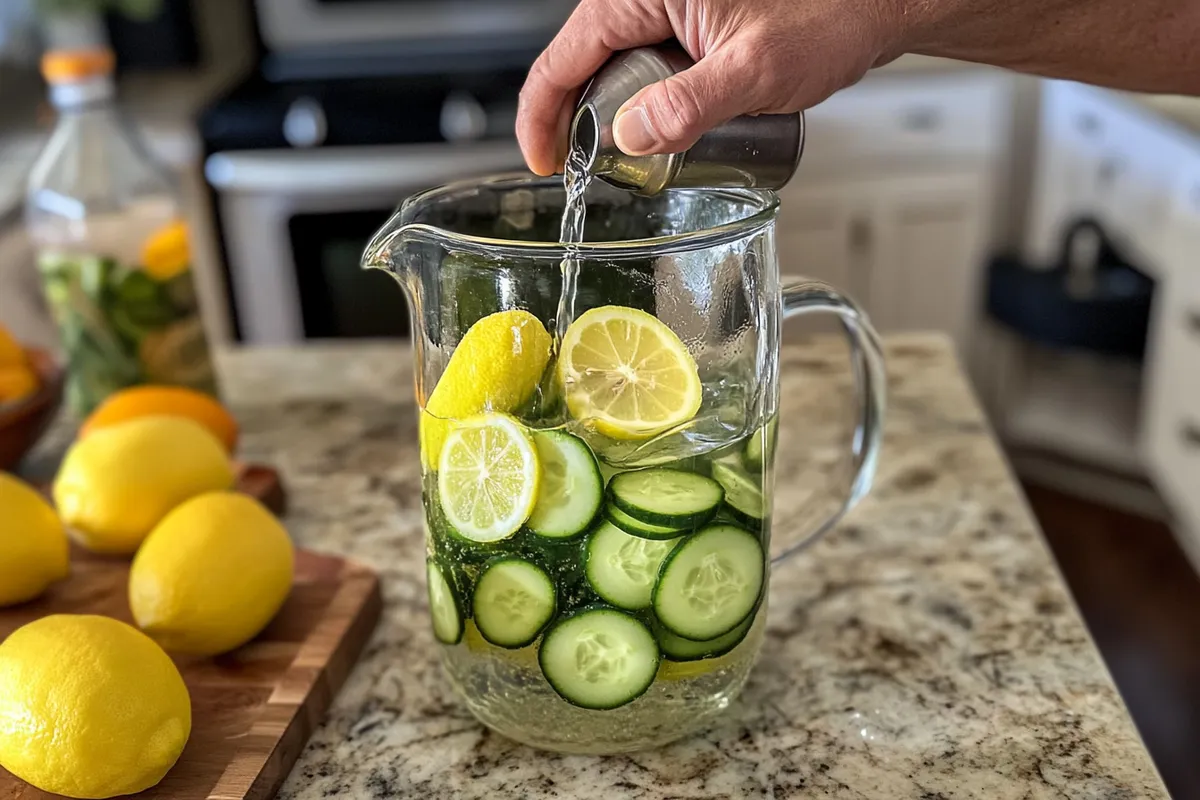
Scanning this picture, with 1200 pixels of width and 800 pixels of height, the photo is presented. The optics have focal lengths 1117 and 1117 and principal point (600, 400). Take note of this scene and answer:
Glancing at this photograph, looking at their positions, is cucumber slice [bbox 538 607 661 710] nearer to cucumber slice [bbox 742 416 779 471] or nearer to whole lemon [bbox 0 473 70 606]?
cucumber slice [bbox 742 416 779 471]

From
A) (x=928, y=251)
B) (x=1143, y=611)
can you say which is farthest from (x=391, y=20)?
(x=1143, y=611)

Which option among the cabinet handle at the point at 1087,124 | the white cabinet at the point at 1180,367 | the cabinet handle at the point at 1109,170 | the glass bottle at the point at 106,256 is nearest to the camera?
the glass bottle at the point at 106,256

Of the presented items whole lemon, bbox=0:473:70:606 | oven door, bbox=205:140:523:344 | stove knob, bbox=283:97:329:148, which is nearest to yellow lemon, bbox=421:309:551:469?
whole lemon, bbox=0:473:70:606

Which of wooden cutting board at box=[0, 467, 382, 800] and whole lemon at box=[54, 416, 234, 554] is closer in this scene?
wooden cutting board at box=[0, 467, 382, 800]

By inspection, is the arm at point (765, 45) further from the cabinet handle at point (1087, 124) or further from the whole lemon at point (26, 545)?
the cabinet handle at point (1087, 124)

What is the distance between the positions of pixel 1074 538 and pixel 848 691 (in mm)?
1722

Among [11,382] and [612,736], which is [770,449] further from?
[11,382]

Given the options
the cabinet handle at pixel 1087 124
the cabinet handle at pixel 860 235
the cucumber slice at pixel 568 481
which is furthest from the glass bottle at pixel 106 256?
the cabinet handle at pixel 1087 124

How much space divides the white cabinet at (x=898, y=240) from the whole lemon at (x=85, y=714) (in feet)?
6.49

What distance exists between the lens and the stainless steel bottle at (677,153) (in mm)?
562

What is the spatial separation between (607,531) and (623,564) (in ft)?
0.06

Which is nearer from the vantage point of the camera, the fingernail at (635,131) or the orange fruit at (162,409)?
the fingernail at (635,131)

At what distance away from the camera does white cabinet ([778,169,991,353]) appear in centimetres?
242

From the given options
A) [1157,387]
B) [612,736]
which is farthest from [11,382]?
[1157,387]
